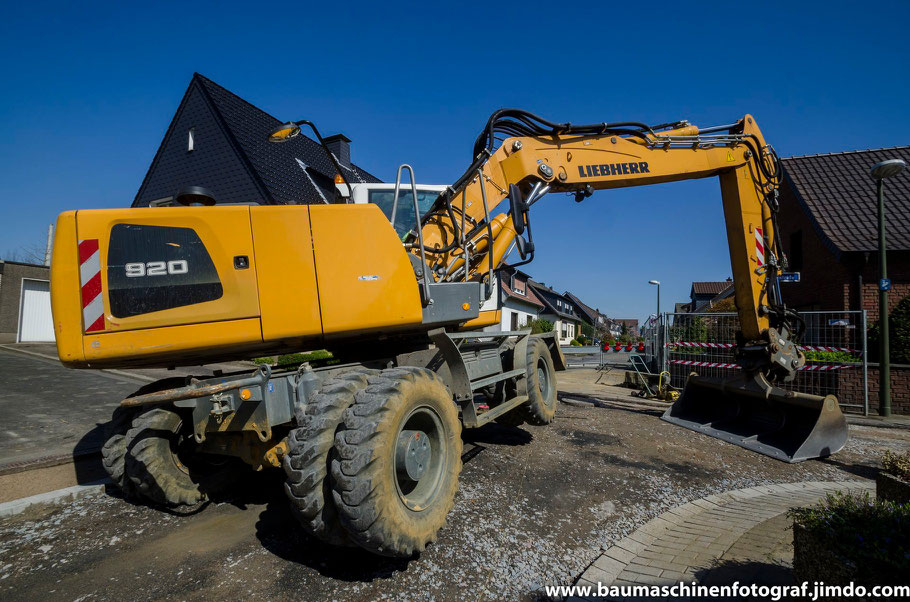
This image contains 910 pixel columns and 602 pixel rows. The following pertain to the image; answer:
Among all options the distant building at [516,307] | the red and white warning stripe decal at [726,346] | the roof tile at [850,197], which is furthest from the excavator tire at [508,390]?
the distant building at [516,307]

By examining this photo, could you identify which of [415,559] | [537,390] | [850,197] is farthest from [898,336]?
[415,559]

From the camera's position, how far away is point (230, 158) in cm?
1420

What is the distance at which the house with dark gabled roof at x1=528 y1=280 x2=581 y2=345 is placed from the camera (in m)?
49.3

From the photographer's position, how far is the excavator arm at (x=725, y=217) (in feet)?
17.0

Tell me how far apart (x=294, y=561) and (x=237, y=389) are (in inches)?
50.6

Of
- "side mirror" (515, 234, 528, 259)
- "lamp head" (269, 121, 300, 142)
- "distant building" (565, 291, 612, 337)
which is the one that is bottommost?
"distant building" (565, 291, 612, 337)

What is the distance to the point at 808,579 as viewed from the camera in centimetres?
235

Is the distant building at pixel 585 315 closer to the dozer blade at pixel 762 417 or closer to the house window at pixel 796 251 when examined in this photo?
the house window at pixel 796 251

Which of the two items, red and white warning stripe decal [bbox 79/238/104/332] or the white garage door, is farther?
the white garage door

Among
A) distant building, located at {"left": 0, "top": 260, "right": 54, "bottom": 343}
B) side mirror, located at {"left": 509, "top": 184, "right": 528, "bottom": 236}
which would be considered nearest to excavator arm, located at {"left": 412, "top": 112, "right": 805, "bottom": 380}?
side mirror, located at {"left": 509, "top": 184, "right": 528, "bottom": 236}

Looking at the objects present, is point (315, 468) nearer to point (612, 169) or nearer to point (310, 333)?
point (310, 333)

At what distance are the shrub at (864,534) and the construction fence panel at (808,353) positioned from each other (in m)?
8.02

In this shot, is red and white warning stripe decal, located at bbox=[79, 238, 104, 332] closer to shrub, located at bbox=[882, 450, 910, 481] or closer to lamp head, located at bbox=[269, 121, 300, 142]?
lamp head, located at bbox=[269, 121, 300, 142]

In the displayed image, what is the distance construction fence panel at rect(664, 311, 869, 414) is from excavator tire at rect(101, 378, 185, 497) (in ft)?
32.2
